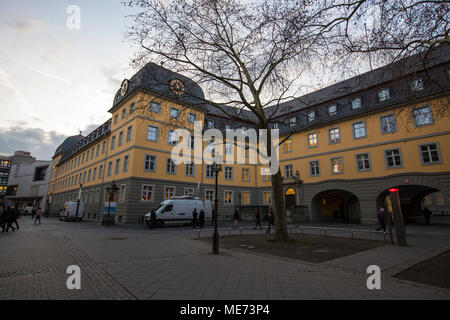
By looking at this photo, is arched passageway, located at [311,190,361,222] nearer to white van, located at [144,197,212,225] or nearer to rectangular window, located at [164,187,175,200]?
white van, located at [144,197,212,225]

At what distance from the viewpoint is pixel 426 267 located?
6855 millimetres

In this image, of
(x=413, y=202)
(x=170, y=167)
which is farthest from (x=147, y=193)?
(x=413, y=202)

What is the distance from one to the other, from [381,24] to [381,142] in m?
19.7

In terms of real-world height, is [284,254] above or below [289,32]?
below

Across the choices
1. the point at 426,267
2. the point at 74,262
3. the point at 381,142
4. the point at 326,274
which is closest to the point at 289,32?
the point at 326,274

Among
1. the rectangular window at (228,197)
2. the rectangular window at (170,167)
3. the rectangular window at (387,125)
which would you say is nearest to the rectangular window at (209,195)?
the rectangular window at (228,197)

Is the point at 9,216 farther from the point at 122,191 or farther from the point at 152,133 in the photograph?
the point at 152,133

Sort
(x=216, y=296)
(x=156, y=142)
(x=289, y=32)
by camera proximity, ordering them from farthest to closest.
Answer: (x=156, y=142), (x=289, y=32), (x=216, y=296)

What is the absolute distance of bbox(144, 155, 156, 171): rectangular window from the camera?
86.9 ft

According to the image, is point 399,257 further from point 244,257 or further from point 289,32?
point 289,32

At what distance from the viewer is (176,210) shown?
2247 cm

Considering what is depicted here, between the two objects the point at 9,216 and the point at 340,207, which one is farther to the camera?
the point at 340,207

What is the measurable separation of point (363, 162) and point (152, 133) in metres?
23.5

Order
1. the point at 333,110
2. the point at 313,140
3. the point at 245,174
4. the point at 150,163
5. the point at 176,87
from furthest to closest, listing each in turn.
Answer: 1. the point at 245,174
2. the point at 313,140
3. the point at 333,110
4. the point at 150,163
5. the point at 176,87
